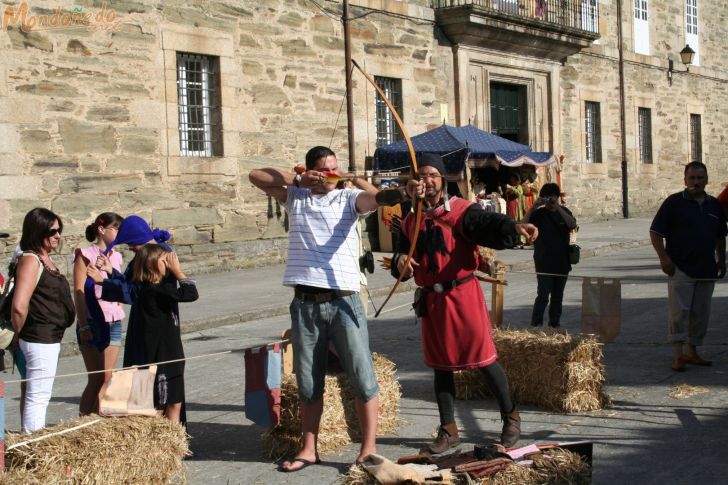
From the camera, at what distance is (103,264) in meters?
6.18

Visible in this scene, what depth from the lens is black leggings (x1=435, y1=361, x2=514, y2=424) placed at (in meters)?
5.75

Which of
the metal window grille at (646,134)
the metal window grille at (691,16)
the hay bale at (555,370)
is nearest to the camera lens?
the hay bale at (555,370)

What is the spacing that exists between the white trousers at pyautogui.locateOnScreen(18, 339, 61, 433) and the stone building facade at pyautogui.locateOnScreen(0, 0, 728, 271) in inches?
354

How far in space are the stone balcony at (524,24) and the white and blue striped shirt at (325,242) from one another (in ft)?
57.0

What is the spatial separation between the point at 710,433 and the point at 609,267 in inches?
460

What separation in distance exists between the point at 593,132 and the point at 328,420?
81.0ft

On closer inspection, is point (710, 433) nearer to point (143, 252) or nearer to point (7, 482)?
point (143, 252)

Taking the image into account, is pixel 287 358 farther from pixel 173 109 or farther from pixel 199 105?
pixel 199 105

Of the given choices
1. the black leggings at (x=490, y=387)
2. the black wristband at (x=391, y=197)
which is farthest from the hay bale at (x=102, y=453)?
the black wristband at (x=391, y=197)

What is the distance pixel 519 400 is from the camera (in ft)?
23.0

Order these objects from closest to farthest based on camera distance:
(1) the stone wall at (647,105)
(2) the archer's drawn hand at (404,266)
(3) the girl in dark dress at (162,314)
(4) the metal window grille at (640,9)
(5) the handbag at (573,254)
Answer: (2) the archer's drawn hand at (404,266) → (3) the girl in dark dress at (162,314) → (5) the handbag at (573,254) → (1) the stone wall at (647,105) → (4) the metal window grille at (640,9)

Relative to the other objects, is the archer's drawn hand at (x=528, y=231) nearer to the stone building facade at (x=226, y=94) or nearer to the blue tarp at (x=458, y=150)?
the stone building facade at (x=226, y=94)

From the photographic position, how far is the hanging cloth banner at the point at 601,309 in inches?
301

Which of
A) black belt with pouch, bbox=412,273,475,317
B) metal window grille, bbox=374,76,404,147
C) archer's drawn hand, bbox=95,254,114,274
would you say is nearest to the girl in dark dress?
archer's drawn hand, bbox=95,254,114,274
